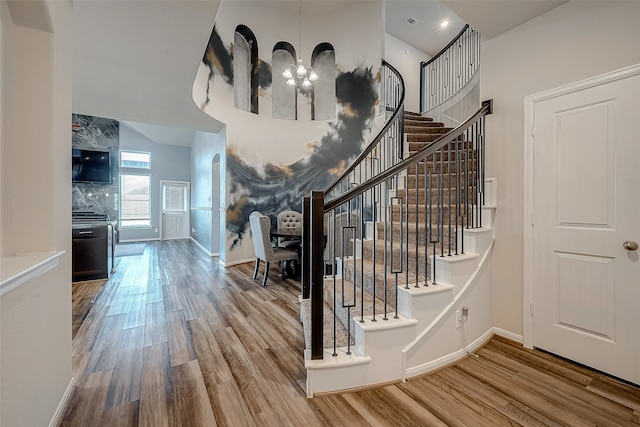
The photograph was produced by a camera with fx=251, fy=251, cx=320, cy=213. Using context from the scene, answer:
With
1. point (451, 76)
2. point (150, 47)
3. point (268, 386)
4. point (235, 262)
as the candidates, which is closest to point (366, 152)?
point (268, 386)

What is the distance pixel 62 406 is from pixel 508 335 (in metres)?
3.29

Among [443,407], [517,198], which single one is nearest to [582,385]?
[443,407]

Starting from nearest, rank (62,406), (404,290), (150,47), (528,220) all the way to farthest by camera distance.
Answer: (62,406), (404,290), (528,220), (150,47)

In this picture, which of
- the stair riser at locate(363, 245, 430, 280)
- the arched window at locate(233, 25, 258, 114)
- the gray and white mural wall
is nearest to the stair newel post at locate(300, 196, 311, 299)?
the stair riser at locate(363, 245, 430, 280)

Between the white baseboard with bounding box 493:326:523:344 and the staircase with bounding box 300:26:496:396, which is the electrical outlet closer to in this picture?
the staircase with bounding box 300:26:496:396

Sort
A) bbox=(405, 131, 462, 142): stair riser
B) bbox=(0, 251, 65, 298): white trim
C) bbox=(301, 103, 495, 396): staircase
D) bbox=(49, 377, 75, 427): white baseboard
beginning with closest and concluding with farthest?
bbox=(0, 251, 65, 298): white trim → bbox=(49, 377, 75, 427): white baseboard → bbox=(301, 103, 495, 396): staircase → bbox=(405, 131, 462, 142): stair riser

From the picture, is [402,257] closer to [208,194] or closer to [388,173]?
[388,173]

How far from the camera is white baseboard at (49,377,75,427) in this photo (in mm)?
1330

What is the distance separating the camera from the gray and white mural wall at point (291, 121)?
504 cm

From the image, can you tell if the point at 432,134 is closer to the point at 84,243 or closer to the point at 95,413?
the point at 95,413

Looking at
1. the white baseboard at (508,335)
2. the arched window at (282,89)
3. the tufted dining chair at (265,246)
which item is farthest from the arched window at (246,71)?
the white baseboard at (508,335)

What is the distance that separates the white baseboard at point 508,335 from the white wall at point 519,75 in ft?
0.11

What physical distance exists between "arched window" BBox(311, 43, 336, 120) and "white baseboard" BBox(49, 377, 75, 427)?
549 centimetres

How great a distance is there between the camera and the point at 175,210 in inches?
350
